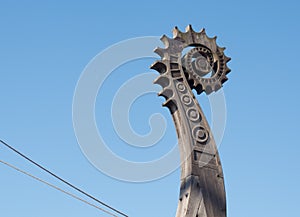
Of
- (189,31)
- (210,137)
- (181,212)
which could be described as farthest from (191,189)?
(189,31)

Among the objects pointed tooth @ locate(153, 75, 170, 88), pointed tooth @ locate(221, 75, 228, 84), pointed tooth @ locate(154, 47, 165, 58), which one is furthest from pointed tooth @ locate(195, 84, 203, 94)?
pointed tooth @ locate(154, 47, 165, 58)

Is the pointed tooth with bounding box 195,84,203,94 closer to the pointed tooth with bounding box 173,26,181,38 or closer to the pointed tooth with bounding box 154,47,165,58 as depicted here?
the pointed tooth with bounding box 154,47,165,58

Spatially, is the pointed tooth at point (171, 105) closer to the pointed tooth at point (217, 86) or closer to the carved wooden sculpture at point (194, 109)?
the carved wooden sculpture at point (194, 109)

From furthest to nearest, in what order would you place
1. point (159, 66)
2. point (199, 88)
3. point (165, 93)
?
point (199, 88) → point (159, 66) → point (165, 93)

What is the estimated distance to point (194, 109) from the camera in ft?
32.3

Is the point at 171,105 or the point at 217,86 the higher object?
the point at 217,86

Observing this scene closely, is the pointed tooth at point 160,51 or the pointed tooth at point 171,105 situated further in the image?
the pointed tooth at point 160,51

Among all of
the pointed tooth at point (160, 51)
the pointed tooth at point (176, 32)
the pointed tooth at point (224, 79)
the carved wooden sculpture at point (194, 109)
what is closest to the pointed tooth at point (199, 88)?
the carved wooden sculpture at point (194, 109)

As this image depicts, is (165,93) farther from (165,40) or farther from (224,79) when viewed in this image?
(224,79)

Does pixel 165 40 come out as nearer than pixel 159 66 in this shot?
No

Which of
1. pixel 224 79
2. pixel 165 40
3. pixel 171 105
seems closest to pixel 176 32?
pixel 165 40

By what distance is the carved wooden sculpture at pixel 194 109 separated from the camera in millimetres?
9227

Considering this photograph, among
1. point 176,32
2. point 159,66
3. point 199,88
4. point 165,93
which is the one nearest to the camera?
point 165,93

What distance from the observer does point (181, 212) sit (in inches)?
358
